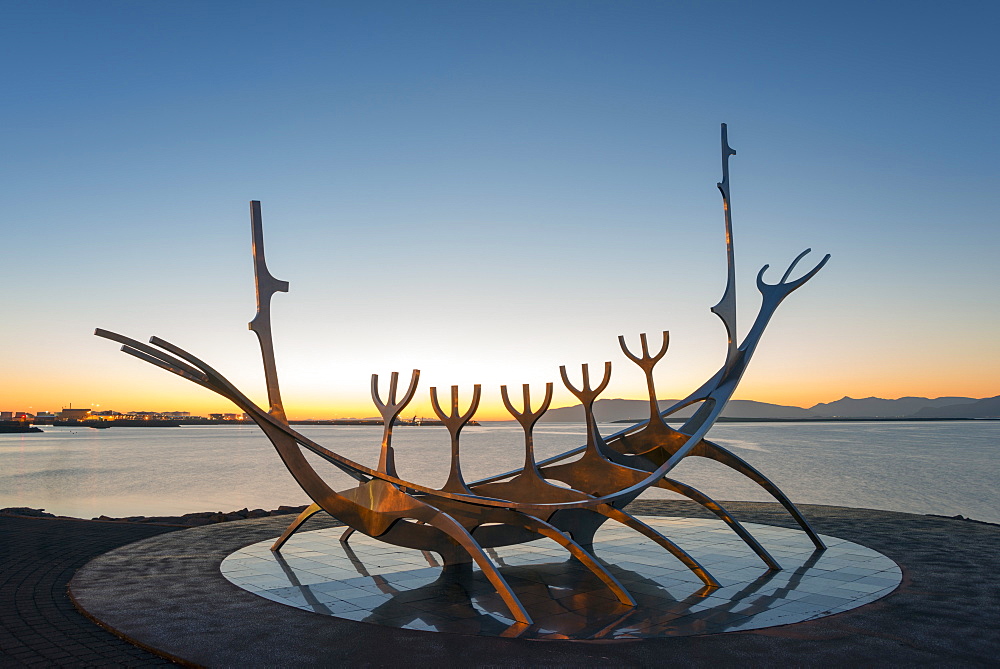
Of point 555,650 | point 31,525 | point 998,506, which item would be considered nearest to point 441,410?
point 555,650

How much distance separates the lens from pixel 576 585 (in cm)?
922

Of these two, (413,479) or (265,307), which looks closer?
(265,307)

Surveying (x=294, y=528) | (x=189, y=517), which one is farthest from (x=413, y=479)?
(x=294, y=528)

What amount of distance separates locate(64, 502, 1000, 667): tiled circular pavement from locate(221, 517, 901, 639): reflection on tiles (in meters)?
0.29

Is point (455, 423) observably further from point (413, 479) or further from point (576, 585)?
point (413, 479)

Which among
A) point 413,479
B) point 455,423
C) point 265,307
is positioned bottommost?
point 413,479

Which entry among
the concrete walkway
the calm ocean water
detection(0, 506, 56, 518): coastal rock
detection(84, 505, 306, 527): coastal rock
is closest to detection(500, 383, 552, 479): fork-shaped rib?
the concrete walkway

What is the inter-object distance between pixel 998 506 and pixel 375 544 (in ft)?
77.8

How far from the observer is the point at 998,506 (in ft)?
83.9

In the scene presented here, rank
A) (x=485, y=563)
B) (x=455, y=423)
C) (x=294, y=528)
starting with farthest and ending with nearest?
(x=294, y=528) → (x=455, y=423) → (x=485, y=563)

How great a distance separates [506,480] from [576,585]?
1863 millimetres

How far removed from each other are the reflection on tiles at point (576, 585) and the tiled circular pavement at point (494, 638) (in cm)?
29

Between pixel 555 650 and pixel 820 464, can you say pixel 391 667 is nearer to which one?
pixel 555 650

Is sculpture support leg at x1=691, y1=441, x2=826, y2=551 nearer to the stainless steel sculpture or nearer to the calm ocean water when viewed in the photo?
the stainless steel sculpture
